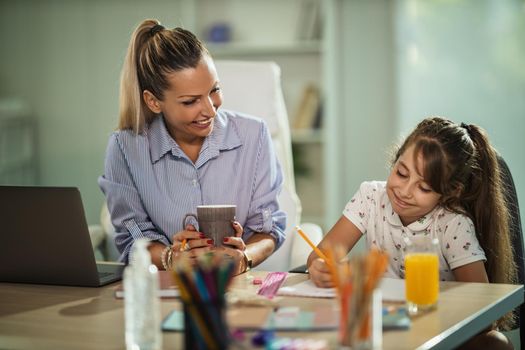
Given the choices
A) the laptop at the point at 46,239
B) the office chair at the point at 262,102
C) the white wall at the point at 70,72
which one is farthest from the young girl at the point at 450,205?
the white wall at the point at 70,72

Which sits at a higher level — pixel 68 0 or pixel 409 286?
pixel 68 0

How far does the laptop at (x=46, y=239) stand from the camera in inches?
68.7

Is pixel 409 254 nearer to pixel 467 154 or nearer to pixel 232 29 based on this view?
pixel 467 154

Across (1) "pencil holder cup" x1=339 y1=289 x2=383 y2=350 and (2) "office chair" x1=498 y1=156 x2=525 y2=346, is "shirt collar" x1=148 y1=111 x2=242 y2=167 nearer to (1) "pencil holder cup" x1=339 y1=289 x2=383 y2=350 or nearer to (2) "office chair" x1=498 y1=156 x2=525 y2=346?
(2) "office chair" x1=498 y1=156 x2=525 y2=346

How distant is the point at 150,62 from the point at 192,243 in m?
0.59

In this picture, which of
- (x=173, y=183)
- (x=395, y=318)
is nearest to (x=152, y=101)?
(x=173, y=183)

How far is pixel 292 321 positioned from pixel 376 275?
382mm

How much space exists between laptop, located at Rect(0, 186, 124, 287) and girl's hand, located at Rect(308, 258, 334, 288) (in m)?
0.46

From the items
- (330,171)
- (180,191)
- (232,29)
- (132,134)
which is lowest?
(330,171)

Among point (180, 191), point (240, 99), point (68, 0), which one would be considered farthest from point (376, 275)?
point (68, 0)

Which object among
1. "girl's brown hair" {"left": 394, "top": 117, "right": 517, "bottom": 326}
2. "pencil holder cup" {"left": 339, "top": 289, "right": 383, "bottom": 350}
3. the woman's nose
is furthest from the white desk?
the woman's nose

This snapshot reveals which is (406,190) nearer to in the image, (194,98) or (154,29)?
(194,98)

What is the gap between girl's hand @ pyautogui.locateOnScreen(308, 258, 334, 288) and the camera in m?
1.68

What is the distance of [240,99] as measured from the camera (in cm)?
284
